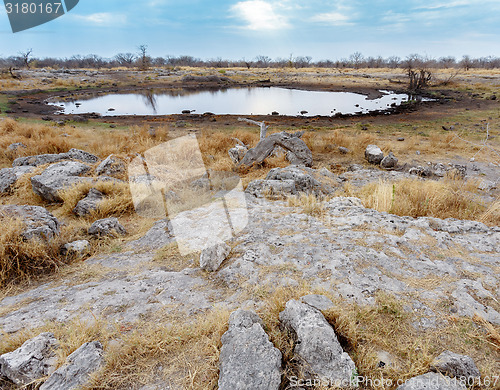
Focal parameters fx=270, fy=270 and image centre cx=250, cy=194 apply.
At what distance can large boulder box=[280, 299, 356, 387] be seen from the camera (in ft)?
5.66

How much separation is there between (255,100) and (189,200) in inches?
928

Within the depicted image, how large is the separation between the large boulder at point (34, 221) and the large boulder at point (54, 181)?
1.42 meters

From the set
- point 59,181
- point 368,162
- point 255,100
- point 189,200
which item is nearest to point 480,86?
point 255,100

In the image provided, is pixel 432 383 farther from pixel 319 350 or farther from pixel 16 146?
pixel 16 146

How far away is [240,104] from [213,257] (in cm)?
2352

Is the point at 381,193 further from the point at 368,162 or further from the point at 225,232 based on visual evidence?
the point at 368,162

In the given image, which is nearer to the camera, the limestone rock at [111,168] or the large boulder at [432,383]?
the large boulder at [432,383]

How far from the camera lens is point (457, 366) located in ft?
5.78

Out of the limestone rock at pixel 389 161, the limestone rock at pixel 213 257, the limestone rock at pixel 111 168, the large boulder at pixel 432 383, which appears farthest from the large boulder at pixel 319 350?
the limestone rock at pixel 389 161

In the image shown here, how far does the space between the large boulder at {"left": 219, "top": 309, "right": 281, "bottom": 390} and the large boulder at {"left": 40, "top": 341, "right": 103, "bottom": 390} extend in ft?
2.96

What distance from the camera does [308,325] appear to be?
6.34 ft

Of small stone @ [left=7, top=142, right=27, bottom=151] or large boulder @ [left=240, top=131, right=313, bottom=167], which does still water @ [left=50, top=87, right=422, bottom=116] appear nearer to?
small stone @ [left=7, top=142, right=27, bottom=151]

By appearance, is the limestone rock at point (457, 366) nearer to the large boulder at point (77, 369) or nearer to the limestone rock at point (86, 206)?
the large boulder at point (77, 369)

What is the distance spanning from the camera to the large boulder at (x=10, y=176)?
617cm
